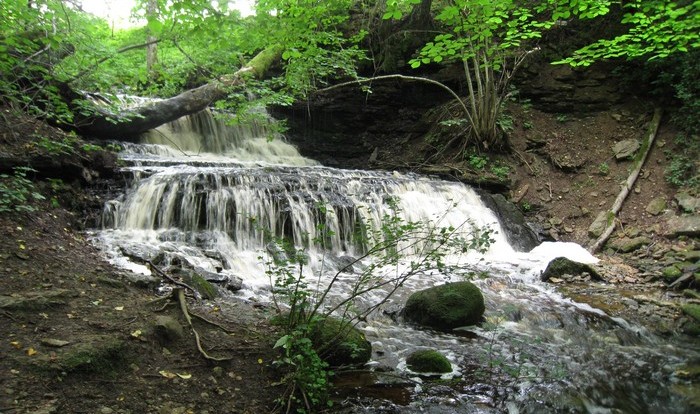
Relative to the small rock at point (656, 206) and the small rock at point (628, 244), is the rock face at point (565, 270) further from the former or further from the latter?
the small rock at point (656, 206)

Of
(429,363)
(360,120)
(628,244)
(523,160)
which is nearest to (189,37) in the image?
(429,363)

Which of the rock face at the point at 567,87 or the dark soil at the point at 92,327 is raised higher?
the rock face at the point at 567,87

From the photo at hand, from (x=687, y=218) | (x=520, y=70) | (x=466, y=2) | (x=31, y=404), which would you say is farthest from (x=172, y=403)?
(x=520, y=70)

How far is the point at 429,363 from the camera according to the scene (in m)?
4.10

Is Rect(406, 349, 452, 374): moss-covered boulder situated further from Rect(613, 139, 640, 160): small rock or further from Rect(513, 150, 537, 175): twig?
Rect(613, 139, 640, 160): small rock

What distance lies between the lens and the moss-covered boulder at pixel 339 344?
143 inches

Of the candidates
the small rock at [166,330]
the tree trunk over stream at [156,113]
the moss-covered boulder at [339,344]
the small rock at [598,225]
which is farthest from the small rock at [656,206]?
the small rock at [166,330]

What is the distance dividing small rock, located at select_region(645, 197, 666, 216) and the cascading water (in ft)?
6.31

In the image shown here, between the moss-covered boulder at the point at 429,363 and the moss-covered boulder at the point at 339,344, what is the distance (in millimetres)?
449

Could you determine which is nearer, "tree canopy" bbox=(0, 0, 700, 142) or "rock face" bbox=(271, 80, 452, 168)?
"tree canopy" bbox=(0, 0, 700, 142)

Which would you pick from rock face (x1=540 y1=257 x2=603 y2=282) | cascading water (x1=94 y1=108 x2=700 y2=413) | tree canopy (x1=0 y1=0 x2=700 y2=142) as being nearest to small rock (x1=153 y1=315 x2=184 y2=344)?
cascading water (x1=94 y1=108 x2=700 y2=413)

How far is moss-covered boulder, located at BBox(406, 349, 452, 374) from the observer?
4.07 m

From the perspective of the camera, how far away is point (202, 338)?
371 centimetres

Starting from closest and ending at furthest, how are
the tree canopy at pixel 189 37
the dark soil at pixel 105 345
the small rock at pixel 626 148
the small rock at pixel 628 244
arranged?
the dark soil at pixel 105 345 → the tree canopy at pixel 189 37 → the small rock at pixel 628 244 → the small rock at pixel 626 148
